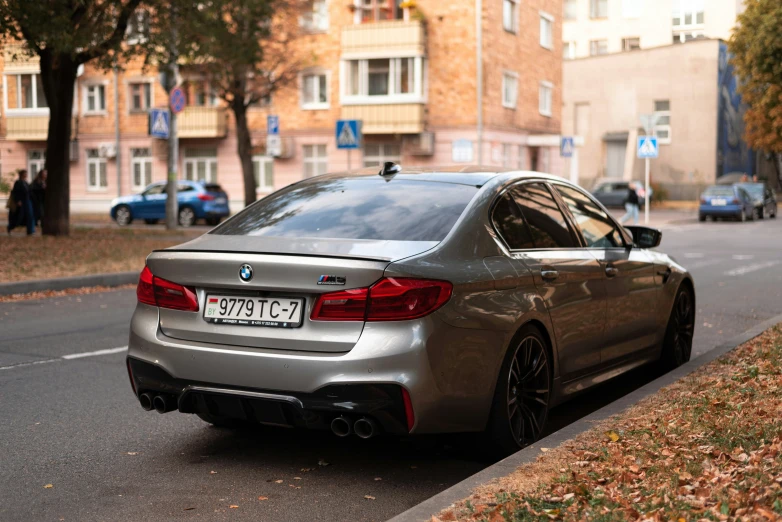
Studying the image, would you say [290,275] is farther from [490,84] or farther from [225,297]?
[490,84]

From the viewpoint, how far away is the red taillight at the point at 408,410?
4742 millimetres

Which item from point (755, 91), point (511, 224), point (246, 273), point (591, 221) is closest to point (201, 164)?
point (755, 91)

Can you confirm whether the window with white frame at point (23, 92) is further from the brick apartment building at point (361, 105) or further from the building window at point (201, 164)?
the building window at point (201, 164)

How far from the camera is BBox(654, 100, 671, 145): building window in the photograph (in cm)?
6100

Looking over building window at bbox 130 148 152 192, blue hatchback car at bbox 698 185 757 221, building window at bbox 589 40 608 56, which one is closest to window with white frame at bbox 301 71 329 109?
building window at bbox 130 148 152 192

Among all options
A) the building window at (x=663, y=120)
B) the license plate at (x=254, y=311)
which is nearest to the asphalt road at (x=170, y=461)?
the license plate at (x=254, y=311)

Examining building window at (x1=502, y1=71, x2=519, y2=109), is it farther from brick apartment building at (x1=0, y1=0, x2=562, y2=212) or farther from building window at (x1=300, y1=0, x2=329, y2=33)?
building window at (x1=300, y1=0, x2=329, y2=33)

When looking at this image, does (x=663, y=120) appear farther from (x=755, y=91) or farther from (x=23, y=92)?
(x=23, y=92)

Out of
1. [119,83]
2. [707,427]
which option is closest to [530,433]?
[707,427]

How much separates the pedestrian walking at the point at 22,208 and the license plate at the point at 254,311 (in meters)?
20.4

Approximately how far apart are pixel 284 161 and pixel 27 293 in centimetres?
3350

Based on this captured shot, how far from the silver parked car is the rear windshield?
13 mm

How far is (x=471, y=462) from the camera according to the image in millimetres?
5531

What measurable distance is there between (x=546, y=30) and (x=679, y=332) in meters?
43.8
